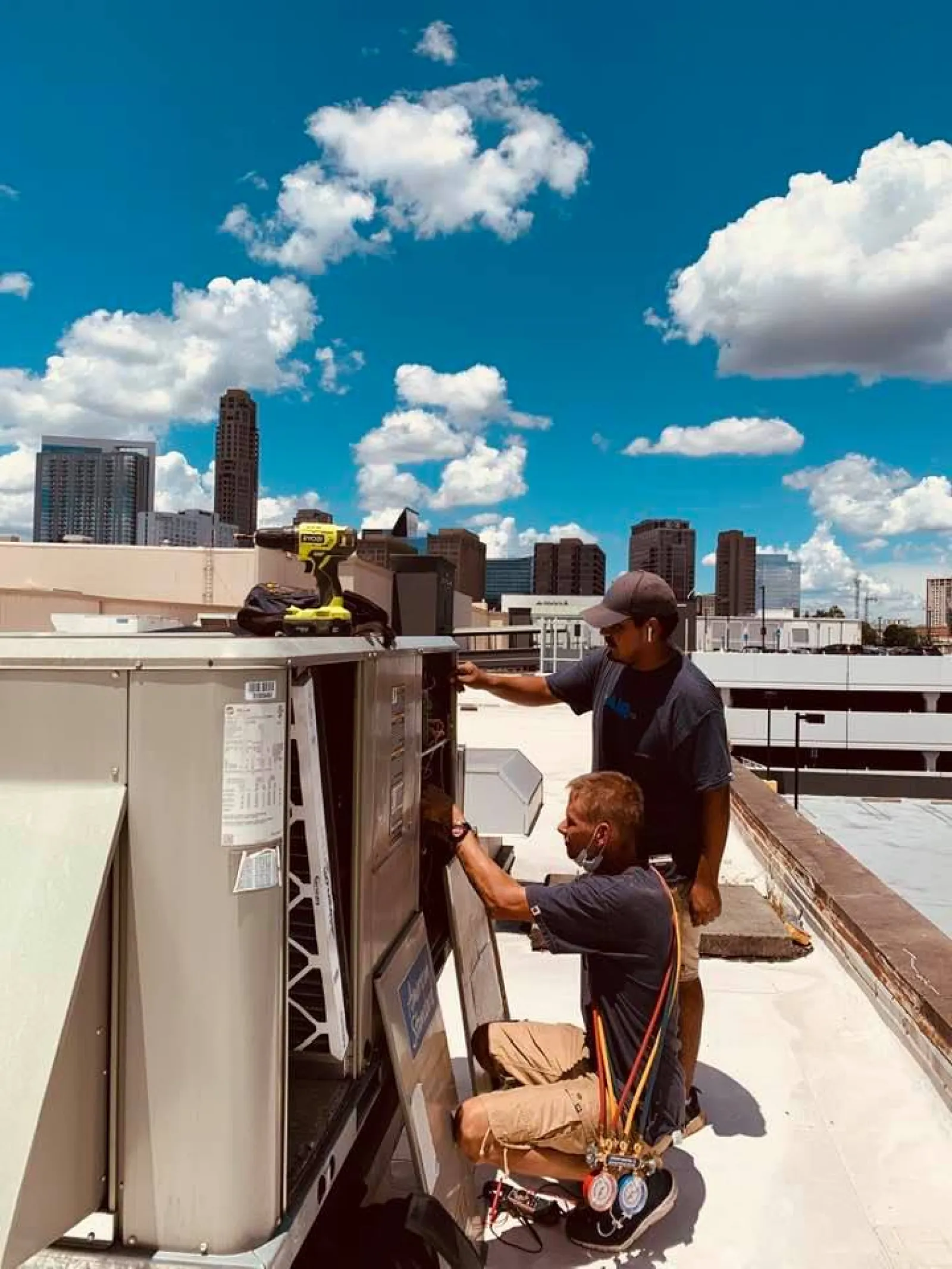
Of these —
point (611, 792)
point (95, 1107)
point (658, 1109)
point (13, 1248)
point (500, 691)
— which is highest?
point (500, 691)

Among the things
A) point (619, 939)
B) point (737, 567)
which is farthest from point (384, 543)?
point (737, 567)

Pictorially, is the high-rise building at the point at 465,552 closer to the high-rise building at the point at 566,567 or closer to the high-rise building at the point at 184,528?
the high-rise building at the point at 184,528

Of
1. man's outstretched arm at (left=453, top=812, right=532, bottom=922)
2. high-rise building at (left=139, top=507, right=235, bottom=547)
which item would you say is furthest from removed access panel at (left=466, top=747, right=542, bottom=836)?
high-rise building at (left=139, top=507, right=235, bottom=547)

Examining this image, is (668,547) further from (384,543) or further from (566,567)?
(384,543)

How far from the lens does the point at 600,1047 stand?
8.32 ft

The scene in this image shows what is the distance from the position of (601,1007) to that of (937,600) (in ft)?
654

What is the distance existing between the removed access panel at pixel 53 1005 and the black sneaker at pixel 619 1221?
1656mm

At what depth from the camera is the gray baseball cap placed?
10.1ft

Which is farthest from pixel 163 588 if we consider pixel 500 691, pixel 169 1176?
pixel 169 1176

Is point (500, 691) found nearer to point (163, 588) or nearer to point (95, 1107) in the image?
point (95, 1107)

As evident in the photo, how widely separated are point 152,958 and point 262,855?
27 cm

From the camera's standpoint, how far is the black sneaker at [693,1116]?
10.8 ft

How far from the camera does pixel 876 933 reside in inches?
182

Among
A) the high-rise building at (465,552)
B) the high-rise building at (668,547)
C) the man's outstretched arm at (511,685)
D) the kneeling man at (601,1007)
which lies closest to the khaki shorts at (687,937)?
the kneeling man at (601,1007)
